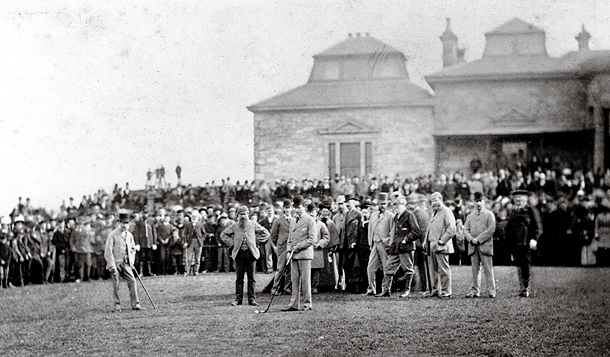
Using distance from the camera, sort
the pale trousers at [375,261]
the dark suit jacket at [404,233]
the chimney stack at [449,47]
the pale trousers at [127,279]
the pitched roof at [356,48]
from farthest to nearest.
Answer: the chimney stack at [449,47], the pitched roof at [356,48], the pale trousers at [375,261], the dark suit jacket at [404,233], the pale trousers at [127,279]

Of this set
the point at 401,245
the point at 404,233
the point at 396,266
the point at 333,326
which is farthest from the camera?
the point at 396,266

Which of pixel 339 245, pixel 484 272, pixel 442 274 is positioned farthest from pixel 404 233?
pixel 339 245

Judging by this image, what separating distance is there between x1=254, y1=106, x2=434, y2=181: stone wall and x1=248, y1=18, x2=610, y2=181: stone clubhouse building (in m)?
0.05

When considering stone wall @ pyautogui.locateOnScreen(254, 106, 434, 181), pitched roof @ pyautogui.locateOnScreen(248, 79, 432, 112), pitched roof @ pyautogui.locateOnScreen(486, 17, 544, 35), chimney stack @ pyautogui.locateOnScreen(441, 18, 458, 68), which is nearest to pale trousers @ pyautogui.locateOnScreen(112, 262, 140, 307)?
pitched roof @ pyautogui.locateOnScreen(248, 79, 432, 112)

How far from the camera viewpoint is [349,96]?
43.9m

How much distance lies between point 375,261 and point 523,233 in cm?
300

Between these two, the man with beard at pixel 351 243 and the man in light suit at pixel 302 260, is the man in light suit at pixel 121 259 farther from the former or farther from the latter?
the man with beard at pixel 351 243

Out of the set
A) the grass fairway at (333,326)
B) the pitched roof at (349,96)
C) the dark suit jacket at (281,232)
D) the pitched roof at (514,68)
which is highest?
the pitched roof at (514,68)

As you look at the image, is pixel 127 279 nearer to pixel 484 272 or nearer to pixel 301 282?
pixel 301 282

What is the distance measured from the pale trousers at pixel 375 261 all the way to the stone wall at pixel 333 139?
85.0 feet

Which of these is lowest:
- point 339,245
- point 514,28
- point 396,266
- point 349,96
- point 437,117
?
point 396,266

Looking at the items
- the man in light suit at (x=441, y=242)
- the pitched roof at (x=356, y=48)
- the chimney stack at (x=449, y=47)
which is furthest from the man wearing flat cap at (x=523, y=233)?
the chimney stack at (x=449, y=47)

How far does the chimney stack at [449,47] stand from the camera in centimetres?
4772

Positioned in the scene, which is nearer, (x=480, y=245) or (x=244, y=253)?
(x=244, y=253)
